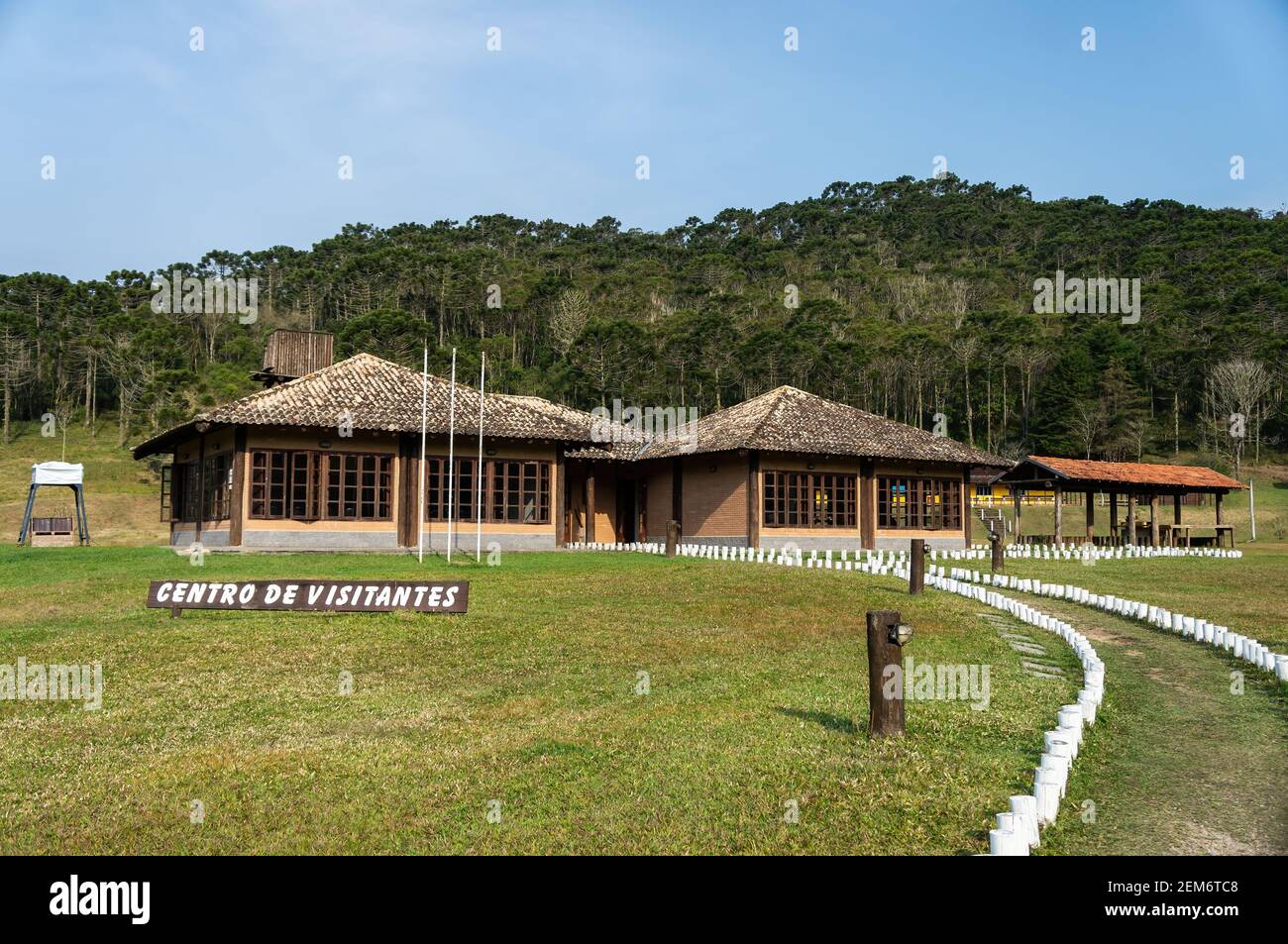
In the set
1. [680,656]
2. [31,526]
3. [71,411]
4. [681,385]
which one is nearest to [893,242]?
[681,385]

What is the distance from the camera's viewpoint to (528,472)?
90.2 ft

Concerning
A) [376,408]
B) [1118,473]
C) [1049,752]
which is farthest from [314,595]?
[1118,473]

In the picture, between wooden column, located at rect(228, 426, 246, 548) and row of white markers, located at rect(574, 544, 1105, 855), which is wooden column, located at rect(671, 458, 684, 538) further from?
row of white markers, located at rect(574, 544, 1105, 855)

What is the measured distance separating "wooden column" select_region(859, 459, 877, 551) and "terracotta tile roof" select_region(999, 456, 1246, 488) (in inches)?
255

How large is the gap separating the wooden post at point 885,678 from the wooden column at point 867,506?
76.5ft

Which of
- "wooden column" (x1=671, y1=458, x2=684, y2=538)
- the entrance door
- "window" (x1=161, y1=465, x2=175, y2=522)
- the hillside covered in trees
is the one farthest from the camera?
the hillside covered in trees

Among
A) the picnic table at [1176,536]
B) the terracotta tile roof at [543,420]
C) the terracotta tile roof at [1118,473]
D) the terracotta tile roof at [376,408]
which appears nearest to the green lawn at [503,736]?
the terracotta tile roof at [376,408]

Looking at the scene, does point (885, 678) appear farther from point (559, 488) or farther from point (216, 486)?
point (216, 486)

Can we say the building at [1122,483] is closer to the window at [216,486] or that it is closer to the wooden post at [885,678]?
the window at [216,486]

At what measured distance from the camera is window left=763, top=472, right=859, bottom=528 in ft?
95.3

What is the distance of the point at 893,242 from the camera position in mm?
104688

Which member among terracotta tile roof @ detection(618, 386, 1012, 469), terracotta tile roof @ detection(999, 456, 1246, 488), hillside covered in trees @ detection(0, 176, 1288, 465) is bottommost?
terracotta tile roof @ detection(999, 456, 1246, 488)

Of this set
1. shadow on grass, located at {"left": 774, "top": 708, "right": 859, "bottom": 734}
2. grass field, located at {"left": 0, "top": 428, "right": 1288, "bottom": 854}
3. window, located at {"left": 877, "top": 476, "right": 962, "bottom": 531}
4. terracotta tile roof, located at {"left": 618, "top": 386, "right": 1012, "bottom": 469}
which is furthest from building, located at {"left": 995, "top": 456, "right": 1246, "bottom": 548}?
shadow on grass, located at {"left": 774, "top": 708, "right": 859, "bottom": 734}

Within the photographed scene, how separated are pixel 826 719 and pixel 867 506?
23.1m
